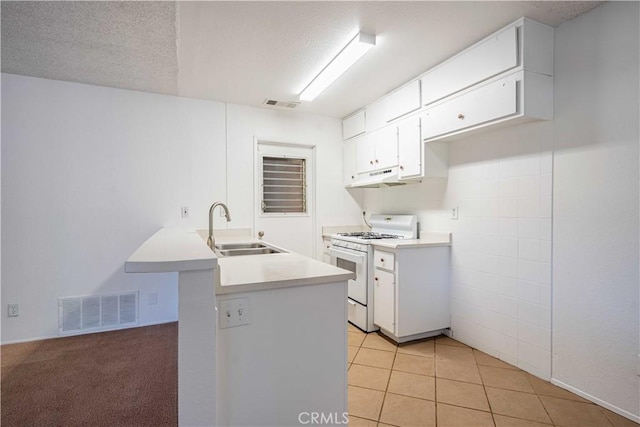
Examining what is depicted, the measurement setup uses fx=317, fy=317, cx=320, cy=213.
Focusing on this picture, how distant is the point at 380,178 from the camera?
3.44 metres

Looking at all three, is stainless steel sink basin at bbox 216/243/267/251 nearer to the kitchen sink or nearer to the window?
the kitchen sink

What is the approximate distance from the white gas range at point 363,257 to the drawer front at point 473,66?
1276mm

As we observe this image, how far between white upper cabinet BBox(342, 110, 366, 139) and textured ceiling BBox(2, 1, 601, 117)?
69 centimetres

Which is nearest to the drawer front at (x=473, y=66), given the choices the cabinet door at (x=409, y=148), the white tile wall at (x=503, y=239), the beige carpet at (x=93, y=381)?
the cabinet door at (x=409, y=148)

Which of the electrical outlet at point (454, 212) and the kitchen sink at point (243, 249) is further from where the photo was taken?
the electrical outlet at point (454, 212)

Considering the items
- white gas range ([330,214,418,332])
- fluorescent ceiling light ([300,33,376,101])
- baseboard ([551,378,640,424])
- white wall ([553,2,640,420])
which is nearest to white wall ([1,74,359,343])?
fluorescent ceiling light ([300,33,376,101])

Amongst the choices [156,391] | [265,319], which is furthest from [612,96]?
[156,391]

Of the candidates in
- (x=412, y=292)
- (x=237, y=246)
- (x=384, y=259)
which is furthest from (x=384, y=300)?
(x=237, y=246)

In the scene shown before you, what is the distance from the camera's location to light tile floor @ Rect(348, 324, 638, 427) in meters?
1.80

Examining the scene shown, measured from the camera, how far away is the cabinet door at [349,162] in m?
4.00

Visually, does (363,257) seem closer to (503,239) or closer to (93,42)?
(503,239)

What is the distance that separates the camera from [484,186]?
265cm

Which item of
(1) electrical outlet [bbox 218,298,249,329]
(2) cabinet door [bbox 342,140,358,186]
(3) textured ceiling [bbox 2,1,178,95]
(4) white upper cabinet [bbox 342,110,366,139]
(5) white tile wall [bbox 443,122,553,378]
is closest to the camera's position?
(1) electrical outlet [bbox 218,298,249,329]

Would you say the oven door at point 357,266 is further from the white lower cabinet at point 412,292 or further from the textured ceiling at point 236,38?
the textured ceiling at point 236,38
